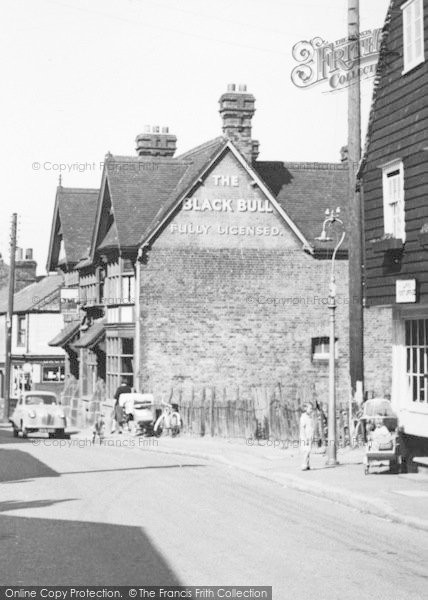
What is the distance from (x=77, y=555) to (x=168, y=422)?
24.0m

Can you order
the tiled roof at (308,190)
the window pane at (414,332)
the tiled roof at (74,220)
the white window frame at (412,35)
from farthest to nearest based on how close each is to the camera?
the tiled roof at (74,220) → the tiled roof at (308,190) → the window pane at (414,332) → the white window frame at (412,35)

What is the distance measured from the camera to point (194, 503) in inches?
706

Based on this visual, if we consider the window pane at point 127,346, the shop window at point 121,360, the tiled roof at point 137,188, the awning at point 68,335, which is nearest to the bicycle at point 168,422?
the shop window at point 121,360

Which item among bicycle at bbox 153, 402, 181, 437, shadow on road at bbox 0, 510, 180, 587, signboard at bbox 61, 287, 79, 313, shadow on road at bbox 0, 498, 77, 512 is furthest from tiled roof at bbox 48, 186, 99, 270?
shadow on road at bbox 0, 510, 180, 587

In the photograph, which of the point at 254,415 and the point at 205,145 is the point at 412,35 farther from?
the point at 205,145

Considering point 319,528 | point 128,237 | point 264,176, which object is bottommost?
point 319,528

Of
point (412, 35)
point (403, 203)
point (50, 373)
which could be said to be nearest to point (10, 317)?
point (50, 373)

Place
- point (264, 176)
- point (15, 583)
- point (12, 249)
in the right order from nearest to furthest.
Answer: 1. point (15, 583)
2. point (264, 176)
3. point (12, 249)

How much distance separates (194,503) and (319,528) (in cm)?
319

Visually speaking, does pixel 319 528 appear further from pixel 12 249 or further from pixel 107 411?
pixel 12 249

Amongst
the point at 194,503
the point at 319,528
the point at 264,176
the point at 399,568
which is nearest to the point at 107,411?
the point at 264,176

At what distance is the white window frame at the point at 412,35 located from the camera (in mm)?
20797

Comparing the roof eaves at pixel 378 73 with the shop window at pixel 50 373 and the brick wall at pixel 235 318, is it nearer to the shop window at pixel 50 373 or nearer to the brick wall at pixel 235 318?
the brick wall at pixel 235 318

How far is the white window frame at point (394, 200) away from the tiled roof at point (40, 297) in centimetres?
4277
